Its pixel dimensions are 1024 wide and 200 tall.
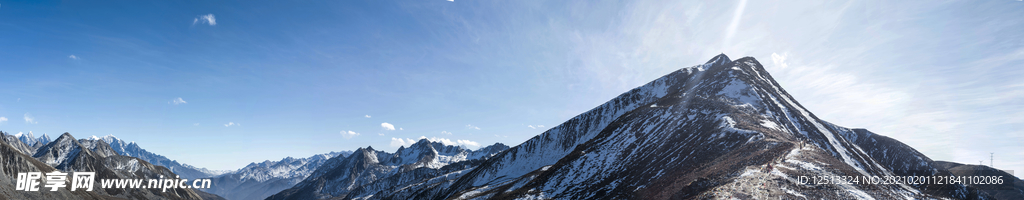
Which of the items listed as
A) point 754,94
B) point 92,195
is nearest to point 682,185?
point 754,94

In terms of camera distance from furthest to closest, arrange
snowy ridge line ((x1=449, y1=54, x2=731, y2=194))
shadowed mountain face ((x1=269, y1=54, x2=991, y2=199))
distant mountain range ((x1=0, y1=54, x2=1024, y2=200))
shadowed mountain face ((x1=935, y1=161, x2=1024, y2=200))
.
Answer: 1. snowy ridge line ((x1=449, y1=54, x2=731, y2=194))
2. shadowed mountain face ((x1=935, y1=161, x2=1024, y2=200))
3. distant mountain range ((x1=0, y1=54, x2=1024, y2=200))
4. shadowed mountain face ((x1=269, y1=54, x2=991, y2=199))

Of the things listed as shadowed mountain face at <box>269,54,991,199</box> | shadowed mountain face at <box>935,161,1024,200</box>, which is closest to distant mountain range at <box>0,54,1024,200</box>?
shadowed mountain face at <box>269,54,991,199</box>

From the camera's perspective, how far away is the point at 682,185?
4800cm

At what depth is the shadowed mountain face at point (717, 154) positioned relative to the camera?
139ft

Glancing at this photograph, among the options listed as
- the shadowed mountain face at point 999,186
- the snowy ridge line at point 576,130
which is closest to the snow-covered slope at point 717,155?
the snowy ridge line at point 576,130

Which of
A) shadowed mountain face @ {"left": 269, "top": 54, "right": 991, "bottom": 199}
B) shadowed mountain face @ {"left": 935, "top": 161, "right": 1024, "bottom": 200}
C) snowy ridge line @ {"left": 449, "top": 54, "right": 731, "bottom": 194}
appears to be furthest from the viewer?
snowy ridge line @ {"left": 449, "top": 54, "right": 731, "bottom": 194}

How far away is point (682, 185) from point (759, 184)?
31.8 feet

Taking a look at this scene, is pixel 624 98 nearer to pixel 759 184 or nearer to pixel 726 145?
pixel 726 145

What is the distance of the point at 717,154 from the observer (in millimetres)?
58094

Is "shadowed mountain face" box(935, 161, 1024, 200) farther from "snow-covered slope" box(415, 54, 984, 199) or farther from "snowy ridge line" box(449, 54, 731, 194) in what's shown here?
"snowy ridge line" box(449, 54, 731, 194)

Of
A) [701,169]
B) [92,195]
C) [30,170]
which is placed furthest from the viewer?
[92,195]

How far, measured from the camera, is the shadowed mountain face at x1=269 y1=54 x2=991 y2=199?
42469 mm

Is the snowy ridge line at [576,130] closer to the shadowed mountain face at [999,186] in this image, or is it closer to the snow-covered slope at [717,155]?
the snow-covered slope at [717,155]

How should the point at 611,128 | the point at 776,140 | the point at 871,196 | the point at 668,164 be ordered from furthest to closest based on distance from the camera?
the point at 611,128
the point at 668,164
the point at 776,140
the point at 871,196
